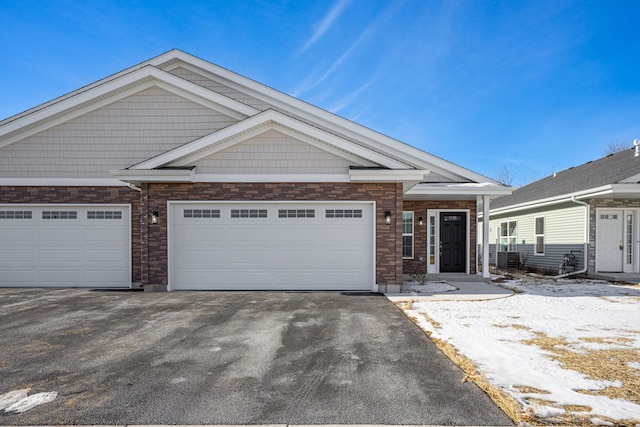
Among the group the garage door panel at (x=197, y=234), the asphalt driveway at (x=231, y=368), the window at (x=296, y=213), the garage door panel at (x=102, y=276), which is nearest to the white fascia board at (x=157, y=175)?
the garage door panel at (x=197, y=234)

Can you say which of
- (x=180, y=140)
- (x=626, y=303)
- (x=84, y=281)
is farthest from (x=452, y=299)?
(x=84, y=281)

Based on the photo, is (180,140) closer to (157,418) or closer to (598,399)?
(157,418)

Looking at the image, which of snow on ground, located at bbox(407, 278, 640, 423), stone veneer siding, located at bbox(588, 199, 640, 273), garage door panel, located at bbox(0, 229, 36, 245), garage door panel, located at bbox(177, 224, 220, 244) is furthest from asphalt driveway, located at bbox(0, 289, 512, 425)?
stone veneer siding, located at bbox(588, 199, 640, 273)

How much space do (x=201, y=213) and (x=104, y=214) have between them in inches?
123

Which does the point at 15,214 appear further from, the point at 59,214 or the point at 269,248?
the point at 269,248

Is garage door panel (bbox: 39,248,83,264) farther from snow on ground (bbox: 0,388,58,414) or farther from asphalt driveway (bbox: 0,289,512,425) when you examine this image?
snow on ground (bbox: 0,388,58,414)

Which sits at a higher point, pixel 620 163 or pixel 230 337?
pixel 620 163

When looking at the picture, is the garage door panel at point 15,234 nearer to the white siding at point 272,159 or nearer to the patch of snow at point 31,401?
the white siding at point 272,159

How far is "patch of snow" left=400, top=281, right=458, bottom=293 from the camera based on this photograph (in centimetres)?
963

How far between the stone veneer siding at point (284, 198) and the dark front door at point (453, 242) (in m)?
4.00

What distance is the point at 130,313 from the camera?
6.91 meters

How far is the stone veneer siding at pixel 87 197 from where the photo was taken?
392 inches

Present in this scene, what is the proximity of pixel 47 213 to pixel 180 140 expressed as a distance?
4.24 metres

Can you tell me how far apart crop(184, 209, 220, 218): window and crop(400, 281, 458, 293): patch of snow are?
5374 mm
